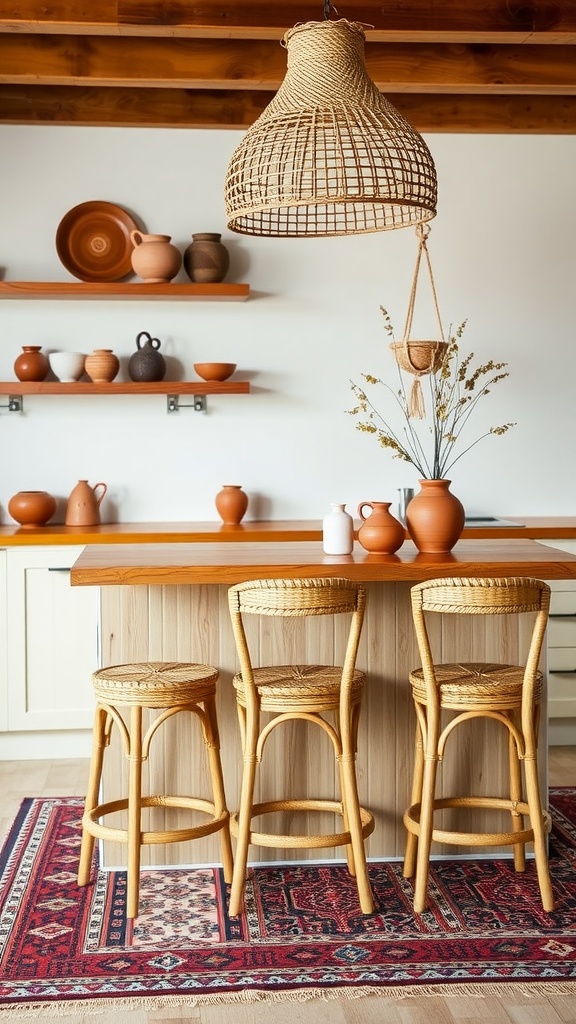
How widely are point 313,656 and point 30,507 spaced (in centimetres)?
212

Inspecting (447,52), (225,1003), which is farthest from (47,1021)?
(447,52)

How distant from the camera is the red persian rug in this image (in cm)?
270

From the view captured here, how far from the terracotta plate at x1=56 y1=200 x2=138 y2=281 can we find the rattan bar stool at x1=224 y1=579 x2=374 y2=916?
278cm

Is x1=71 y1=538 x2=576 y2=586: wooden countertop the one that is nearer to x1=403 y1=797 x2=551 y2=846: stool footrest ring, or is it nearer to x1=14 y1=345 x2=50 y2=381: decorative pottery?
x1=403 y1=797 x2=551 y2=846: stool footrest ring

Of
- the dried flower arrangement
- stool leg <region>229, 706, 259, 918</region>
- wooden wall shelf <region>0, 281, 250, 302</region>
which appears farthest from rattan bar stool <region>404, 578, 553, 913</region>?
wooden wall shelf <region>0, 281, 250, 302</region>

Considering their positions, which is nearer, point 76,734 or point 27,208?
point 76,734

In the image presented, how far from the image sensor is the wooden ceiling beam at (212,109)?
5250 millimetres

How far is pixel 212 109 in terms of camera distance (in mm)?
5352

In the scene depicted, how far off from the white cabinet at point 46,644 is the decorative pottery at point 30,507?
416mm

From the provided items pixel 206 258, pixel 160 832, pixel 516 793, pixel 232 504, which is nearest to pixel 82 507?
pixel 232 504

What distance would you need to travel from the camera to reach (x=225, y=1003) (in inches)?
103

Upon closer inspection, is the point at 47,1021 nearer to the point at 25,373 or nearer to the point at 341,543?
Result: the point at 341,543

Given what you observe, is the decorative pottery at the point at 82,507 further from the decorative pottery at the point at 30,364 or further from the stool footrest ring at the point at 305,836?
the stool footrest ring at the point at 305,836

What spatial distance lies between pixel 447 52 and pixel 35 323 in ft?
7.31
